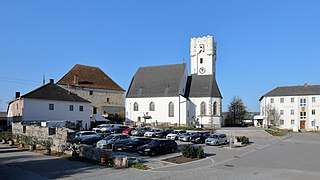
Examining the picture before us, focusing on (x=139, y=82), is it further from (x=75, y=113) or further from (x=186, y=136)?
Answer: (x=186, y=136)

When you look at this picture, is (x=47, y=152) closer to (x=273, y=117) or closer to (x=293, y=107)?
(x=273, y=117)

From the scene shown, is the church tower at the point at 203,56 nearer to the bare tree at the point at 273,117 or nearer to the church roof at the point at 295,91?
the church roof at the point at 295,91

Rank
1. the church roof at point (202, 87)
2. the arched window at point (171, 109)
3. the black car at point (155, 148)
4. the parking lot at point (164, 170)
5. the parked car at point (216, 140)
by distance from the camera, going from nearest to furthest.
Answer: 1. the parking lot at point (164, 170)
2. the black car at point (155, 148)
3. the parked car at point (216, 140)
4. the arched window at point (171, 109)
5. the church roof at point (202, 87)

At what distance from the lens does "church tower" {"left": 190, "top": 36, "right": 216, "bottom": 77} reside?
82312 mm

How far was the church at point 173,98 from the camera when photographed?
6538 cm

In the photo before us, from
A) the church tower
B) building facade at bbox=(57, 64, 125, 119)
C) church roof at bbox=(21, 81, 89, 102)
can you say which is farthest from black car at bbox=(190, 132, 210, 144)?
the church tower

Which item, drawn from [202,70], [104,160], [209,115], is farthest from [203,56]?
[104,160]

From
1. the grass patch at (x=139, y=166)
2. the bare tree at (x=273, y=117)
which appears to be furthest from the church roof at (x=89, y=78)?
the grass patch at (x=139, y=166)

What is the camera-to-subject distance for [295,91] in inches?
2881

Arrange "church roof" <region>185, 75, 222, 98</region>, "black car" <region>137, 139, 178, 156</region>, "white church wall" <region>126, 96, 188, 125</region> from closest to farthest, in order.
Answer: "black car" <region>137, 139, 178, 156</region>, "white church wall" <region>126, 96, 188, 125</region>, "church roof" <region>185, 75, 222, 98</region>

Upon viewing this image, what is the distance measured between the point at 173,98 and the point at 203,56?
76.7 feet

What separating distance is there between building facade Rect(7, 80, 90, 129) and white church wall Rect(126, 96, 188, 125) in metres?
20.4

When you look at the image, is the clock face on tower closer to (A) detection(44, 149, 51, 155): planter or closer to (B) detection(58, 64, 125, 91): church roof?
(B) detection(58, 64, 125, 91): church roof

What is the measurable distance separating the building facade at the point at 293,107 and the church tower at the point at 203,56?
17684 mm
